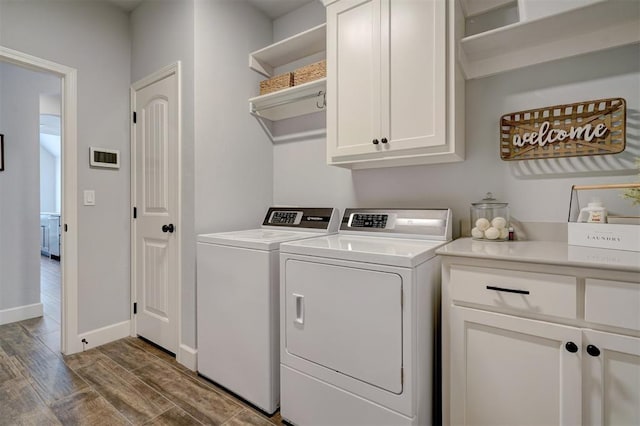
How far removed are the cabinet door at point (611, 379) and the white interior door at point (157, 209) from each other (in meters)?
2.28

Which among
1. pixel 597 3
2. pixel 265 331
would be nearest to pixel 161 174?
pixel 265 331

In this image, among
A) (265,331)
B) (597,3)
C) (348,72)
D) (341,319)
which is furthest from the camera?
(348,72)

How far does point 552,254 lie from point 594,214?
35cm

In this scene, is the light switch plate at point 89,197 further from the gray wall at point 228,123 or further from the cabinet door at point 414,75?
the cabinet door at point 414,75

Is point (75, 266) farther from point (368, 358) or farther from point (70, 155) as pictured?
point (368, 358)

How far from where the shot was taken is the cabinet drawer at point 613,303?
0.99 m

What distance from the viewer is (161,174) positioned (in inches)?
95.0

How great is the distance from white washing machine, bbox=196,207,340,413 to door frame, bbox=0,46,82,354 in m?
1.05

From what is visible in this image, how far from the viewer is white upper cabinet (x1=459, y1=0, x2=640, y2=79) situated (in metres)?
1.36

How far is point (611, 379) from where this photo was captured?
1.05 m

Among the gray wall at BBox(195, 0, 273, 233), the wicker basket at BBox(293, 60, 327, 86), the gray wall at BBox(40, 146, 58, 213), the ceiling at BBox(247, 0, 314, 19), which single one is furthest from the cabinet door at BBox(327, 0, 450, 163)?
the gray wall at BBox(40, 146, 58, 213)

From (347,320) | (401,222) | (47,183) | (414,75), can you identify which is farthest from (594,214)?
(47,183)

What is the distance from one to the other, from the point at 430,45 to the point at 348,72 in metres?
0.48

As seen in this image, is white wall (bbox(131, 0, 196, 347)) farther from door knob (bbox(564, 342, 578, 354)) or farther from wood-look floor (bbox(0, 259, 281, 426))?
door knob (bbox(564, 342, 578, 354))
